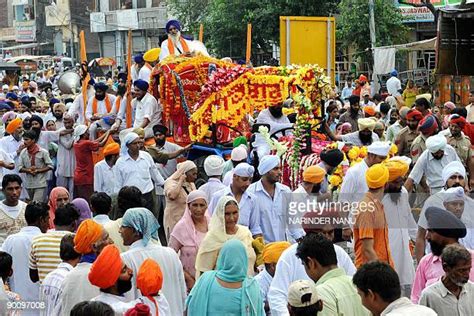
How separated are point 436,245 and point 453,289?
76 cm

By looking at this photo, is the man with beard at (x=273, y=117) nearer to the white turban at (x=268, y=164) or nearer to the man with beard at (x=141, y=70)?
the man with beard at (x=141, y=70)

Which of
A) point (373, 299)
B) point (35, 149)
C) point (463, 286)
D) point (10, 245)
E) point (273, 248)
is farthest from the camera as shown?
point (35, 149)

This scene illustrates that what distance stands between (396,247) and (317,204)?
46.1 inches

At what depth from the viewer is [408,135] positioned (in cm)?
1361

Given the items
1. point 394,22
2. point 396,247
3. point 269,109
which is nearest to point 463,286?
point 396,247

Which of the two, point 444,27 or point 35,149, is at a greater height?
point 444,27

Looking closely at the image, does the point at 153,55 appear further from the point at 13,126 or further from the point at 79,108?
the point at 13,126

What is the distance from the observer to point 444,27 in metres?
11.1

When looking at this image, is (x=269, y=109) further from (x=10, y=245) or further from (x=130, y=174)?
(x=10, y=245)

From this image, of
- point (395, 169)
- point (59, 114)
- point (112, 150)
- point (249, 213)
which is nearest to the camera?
point (395, 169)

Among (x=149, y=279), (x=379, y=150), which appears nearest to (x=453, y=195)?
(x=379, y=150)

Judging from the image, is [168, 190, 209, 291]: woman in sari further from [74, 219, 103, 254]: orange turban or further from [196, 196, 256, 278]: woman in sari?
[74, 219, 103, 254]: orange turban

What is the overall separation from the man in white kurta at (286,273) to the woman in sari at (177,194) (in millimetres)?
3556

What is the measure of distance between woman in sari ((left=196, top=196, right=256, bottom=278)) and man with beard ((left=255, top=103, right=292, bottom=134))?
19.5ft
